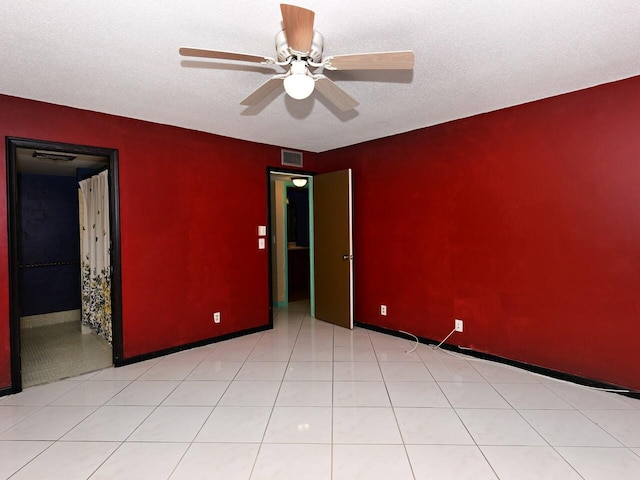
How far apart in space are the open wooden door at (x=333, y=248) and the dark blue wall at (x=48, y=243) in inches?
144

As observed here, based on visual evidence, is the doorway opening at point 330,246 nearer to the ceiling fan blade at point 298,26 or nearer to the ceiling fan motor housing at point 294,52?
the ceiling fan motor housing at point 294,52

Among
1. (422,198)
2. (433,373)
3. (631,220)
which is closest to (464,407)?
(433,373)

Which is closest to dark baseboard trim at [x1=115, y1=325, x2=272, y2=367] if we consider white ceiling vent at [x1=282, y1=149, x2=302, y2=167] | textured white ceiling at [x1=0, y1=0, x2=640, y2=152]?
white ceiling vent at [x1=282, y1=149, x2=302, y2=167]

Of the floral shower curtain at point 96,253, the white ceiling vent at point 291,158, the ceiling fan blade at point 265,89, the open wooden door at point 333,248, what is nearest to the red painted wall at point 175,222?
the white ceiling vent at point 291,158

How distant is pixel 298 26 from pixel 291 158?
127 inches

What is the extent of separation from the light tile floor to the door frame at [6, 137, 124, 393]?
251 mm

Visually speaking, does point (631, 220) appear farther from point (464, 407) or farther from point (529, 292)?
point (464, 407)

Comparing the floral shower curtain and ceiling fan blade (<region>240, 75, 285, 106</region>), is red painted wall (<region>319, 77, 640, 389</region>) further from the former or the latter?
the floral shower curtain

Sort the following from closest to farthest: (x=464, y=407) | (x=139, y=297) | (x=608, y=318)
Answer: (x=464, y=407)
(x=608, y=318)
(x=139, y=297)

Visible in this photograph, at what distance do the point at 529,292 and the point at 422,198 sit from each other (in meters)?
1.44

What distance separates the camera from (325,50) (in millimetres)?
2176

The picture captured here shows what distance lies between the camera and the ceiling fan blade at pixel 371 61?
171cm

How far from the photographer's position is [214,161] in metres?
4.01

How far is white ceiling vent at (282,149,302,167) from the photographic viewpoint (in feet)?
15.3
